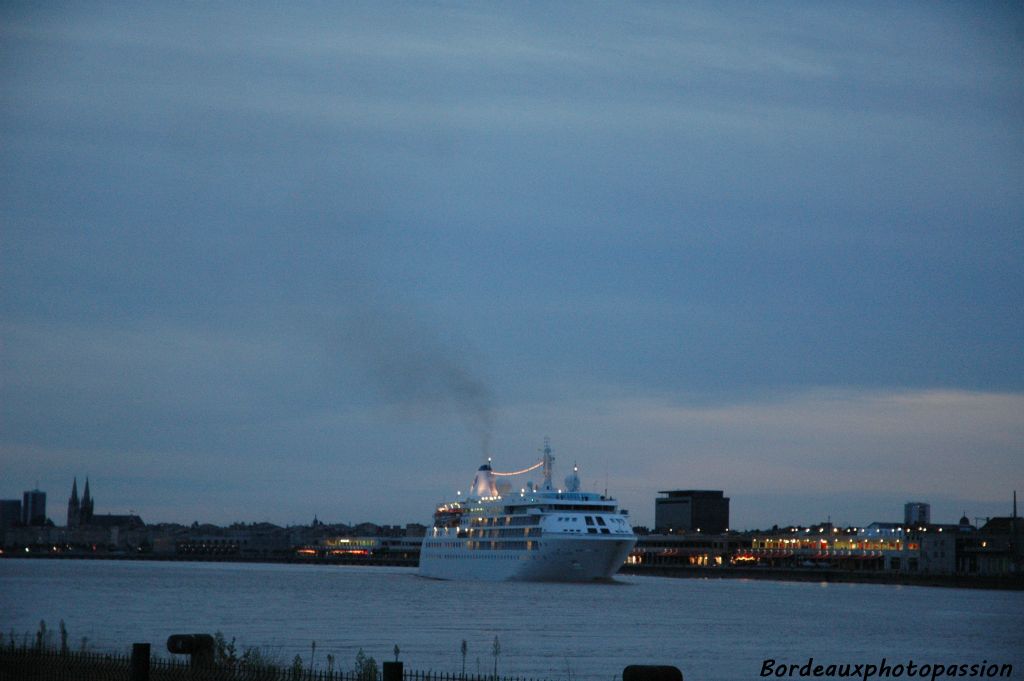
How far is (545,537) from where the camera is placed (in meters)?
97.9

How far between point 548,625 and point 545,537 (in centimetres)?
4082

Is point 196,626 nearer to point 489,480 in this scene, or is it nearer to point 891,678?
point 891,678

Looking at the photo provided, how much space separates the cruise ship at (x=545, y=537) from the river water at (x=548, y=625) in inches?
96.5

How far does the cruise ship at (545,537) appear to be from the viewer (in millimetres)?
97688

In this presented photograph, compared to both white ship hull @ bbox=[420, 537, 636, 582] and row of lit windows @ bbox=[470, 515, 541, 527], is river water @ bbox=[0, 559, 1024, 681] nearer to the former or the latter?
white ship hull @ bbox=[420, 537, 636, 582]

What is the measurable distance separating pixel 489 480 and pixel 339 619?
5967cm

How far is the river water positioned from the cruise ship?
2450mm

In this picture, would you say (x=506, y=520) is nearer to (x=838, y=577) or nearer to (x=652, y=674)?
(x=838, y=577)

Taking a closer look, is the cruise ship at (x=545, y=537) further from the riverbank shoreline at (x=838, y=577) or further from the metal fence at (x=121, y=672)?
the metal fence at (x=121, y=672)

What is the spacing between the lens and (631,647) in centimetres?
4791

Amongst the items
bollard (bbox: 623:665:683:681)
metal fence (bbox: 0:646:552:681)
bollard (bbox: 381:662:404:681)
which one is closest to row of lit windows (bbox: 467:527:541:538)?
metal fence (bbox: 0:646:552:681)

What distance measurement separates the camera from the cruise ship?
97688 mm

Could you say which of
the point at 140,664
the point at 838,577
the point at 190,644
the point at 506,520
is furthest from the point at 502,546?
the point at 140,664

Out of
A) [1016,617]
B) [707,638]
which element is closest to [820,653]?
[707,638]
